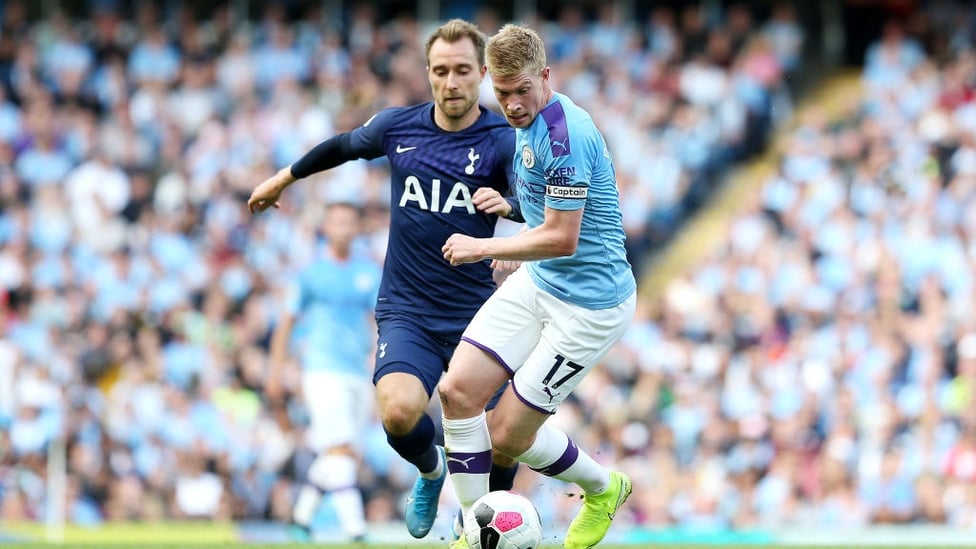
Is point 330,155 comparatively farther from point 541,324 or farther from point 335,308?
point 335,308

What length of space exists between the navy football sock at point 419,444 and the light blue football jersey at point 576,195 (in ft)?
3.50

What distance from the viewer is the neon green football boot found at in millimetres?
7586

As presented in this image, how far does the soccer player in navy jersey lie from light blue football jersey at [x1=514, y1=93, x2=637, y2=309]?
54cm

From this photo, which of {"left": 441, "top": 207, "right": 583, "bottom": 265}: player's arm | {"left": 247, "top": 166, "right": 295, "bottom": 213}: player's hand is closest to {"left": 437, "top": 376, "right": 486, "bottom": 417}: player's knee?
{"left": 441, "top": 207, "right": 583, "bottom": 265}: player's arm

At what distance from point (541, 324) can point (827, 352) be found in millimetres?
8325

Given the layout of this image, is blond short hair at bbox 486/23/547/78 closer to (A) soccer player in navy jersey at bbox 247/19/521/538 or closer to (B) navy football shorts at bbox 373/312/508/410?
(A) soccer player in navy jersey at bbox 247/19/521/538

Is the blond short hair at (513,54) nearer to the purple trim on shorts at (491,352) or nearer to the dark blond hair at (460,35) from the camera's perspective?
the dark blond hair at (460,35)

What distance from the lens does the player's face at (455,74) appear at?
24.9 ft

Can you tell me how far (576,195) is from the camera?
6691 millimetres

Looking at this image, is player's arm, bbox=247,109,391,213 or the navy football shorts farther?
player's arm, bbox=247,109,391,213

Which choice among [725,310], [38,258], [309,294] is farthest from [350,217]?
[38,258]

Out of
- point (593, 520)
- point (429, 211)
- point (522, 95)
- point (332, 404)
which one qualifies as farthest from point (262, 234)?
point (522, 95)

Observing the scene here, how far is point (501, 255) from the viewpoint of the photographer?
262 inches

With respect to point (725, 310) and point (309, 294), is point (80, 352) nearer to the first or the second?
point (309, 294)
